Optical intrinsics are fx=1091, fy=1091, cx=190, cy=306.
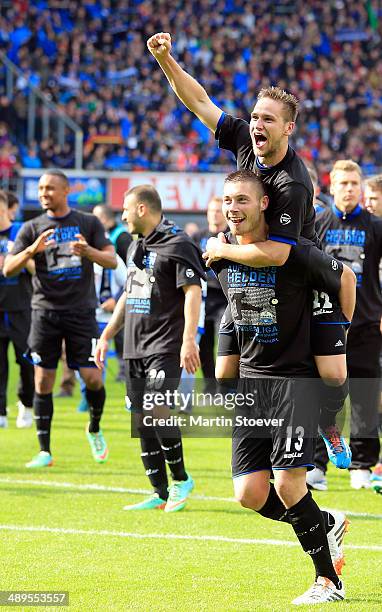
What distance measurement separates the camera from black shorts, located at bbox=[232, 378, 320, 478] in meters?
5.24

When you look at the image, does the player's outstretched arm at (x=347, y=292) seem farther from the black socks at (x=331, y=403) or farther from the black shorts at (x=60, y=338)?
the black shorts at (x=60, y=338)

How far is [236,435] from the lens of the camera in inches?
214

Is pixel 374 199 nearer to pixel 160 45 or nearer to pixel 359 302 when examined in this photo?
pixel 359 302

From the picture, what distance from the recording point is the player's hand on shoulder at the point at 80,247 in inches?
345

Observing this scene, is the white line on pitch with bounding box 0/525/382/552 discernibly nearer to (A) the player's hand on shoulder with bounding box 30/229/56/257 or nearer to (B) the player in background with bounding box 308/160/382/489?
(B) the player in background with bounding box 308/160/382/489

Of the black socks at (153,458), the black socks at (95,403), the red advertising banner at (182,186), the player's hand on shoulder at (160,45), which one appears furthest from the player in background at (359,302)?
the red advertising banner at (182,186)

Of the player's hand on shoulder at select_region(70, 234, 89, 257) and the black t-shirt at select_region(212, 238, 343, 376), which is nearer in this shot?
the black t-shirt at select_region(212, 238, 343, 376)

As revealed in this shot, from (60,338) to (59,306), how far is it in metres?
0.28

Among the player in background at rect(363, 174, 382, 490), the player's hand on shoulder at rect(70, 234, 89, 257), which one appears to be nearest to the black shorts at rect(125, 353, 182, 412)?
the player's hand on shoulder at rect(70, 234, 89, 257)

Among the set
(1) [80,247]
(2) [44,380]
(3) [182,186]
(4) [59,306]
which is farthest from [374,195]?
(3) [182,186]

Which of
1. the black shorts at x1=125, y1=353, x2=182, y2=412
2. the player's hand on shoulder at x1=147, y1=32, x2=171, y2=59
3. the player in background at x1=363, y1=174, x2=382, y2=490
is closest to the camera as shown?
the player's hand on shoulder at x1=147, y1=32, x2=171, y2=59

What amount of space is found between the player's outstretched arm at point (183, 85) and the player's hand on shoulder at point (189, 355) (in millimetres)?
1909

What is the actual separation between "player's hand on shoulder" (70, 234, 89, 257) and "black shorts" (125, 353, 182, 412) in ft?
4.34

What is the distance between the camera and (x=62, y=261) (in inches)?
375
